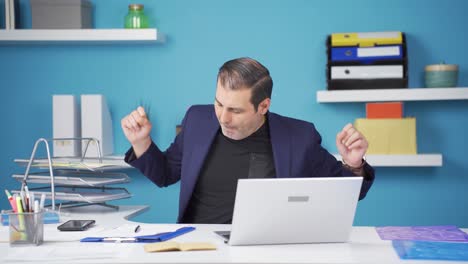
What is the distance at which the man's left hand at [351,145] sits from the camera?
7.01ft

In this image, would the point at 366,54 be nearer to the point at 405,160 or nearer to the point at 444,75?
the point at 444,75

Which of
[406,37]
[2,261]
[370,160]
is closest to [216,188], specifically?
[2,261]

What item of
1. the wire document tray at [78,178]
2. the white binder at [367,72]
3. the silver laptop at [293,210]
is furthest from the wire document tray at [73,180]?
the white binder at [367,72]

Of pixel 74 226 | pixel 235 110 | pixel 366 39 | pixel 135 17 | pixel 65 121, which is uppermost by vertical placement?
pixel 135 17

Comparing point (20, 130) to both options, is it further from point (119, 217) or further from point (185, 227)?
point (185, 227)

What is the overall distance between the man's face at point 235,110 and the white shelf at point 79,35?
1.31m

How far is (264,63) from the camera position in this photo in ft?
12.3

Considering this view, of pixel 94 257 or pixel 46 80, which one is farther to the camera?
pixel 46 80

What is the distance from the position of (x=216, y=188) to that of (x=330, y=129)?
138cm

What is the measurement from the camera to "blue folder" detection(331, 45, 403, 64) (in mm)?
3541

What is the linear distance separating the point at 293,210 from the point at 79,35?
219cm

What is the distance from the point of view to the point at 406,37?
12.1 ft

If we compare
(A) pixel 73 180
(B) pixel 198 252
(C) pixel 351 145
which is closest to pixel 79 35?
(A) pixel 73 180

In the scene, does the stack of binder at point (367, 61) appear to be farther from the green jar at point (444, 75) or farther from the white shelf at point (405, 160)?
the white shelf at point (405, 160)
